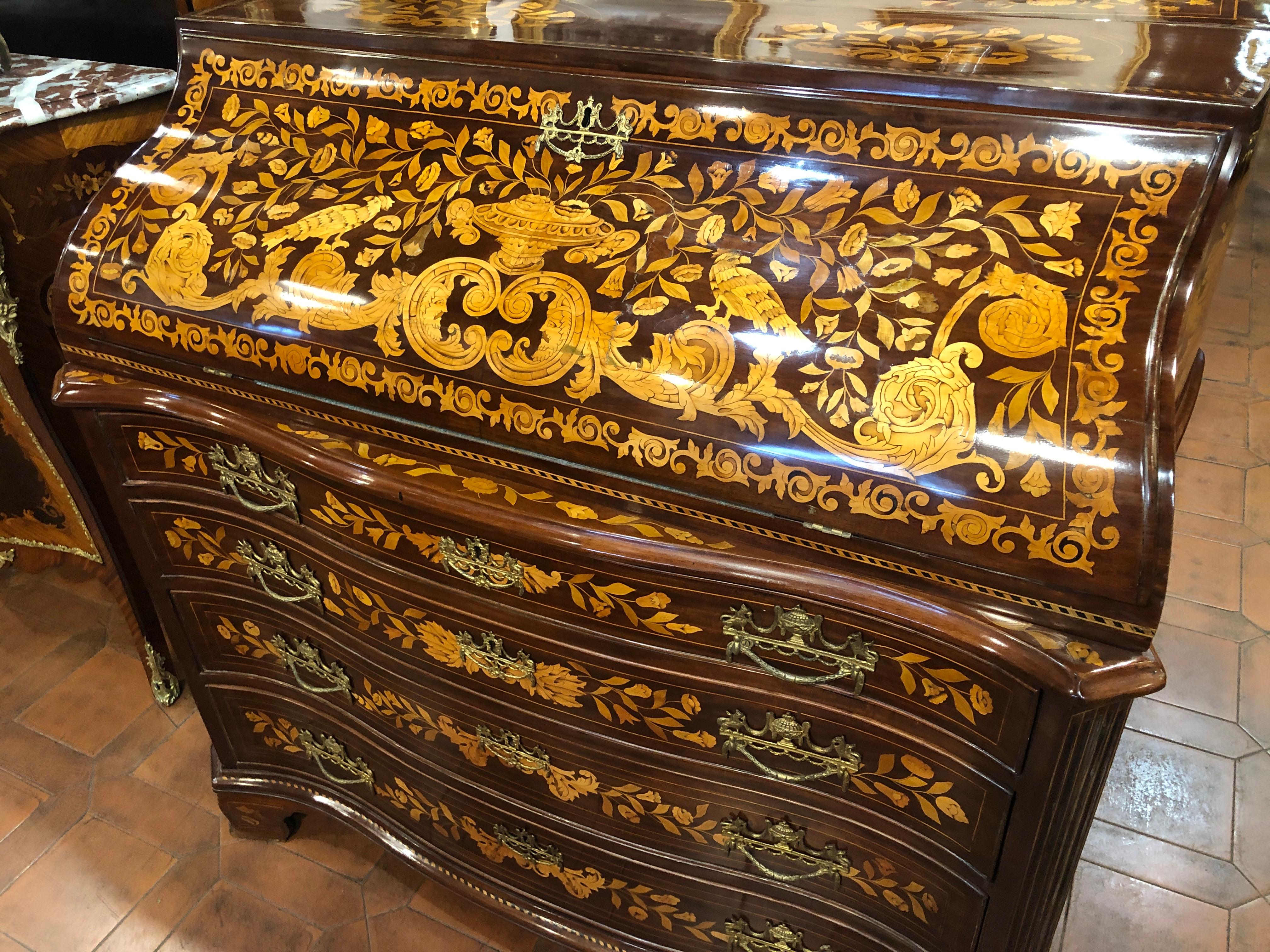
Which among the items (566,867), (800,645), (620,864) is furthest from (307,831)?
(800,645)

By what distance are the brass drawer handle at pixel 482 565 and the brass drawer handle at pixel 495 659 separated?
0.31ft

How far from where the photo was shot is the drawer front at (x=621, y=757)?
3.19 ft

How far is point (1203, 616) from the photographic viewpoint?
217cm

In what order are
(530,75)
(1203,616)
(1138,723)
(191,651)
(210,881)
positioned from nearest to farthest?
(530,75) < (191,651) < (210,881) < (1138,723) < (1203,616)

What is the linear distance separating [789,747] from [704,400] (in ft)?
1.42

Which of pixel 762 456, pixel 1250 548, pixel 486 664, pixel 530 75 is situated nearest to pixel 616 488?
pixel 762 456

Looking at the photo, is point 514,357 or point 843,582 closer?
point 843,582

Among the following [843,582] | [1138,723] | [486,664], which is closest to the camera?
[843,582]

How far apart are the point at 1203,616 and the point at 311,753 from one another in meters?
2.08

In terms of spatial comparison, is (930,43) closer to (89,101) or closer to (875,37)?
(875,37)

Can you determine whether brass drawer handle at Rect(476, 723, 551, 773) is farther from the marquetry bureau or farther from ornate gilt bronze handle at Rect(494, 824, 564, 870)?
ornate gilt bronze handle at Rect(494, 824, 564, 870)

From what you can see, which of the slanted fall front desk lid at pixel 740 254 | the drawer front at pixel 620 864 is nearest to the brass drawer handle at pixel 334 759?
the drawer front at pixel 620 864

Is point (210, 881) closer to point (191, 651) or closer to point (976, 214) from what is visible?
point (191, 651)

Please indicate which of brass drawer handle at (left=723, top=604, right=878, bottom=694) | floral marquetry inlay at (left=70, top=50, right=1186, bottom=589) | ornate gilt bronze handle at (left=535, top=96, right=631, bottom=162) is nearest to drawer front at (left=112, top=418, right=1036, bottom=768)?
brass drawer handle at (left=723, top=604, right=878, bottom=694)
